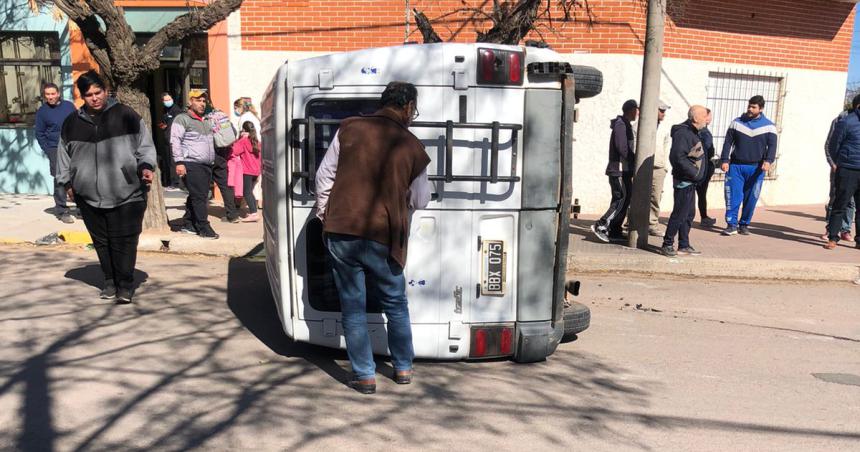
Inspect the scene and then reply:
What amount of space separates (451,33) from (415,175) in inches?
304

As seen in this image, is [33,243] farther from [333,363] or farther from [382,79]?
[382,79]

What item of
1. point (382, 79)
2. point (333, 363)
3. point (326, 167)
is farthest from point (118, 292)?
point (382, 79)

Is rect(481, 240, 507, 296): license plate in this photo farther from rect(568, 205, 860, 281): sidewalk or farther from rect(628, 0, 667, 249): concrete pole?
rect(628, 0, 667, 249): concrete pole

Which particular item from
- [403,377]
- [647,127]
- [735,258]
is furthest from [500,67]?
[735,258]

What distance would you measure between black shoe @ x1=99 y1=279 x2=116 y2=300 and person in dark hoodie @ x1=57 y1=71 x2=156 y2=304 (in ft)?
0.59

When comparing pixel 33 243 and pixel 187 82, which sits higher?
pixel 187 82

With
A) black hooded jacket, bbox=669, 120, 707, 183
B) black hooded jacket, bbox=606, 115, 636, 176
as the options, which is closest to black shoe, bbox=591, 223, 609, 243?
black hooded jacket, bbox=606, 115, 636, 176

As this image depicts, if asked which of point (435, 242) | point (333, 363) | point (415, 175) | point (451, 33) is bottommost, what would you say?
point (333, 363)

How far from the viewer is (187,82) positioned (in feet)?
38.8

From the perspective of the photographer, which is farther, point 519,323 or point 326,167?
point 519,323

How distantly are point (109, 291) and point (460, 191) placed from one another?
3493 millimetres

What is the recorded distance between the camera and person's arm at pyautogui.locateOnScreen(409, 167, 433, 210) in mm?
3918

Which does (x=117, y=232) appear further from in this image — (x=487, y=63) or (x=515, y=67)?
(x=515, y=67)

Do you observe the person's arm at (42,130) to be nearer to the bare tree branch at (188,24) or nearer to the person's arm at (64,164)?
the bare tree branch at (188,24)
